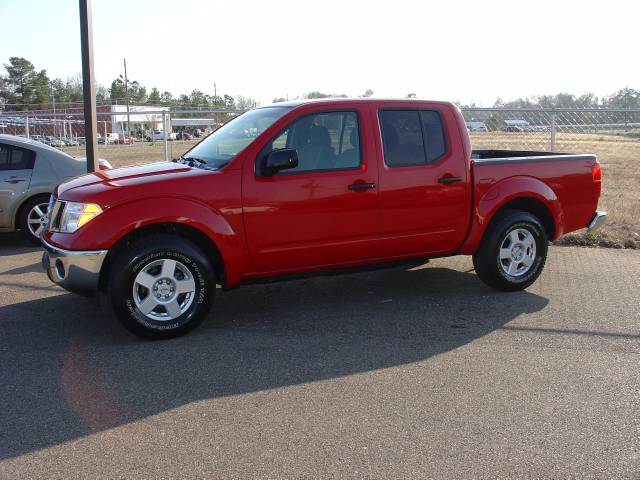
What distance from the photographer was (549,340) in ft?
17.8

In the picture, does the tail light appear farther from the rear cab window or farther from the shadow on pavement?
the shadow on pavement

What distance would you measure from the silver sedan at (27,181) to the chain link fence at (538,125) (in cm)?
725

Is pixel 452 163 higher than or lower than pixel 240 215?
higher

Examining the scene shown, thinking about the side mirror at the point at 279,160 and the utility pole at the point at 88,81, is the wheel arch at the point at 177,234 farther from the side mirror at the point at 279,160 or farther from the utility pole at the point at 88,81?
the utility pole at the point at 88,81

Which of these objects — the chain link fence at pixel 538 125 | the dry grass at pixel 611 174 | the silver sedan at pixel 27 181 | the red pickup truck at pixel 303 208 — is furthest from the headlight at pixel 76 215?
the chain link fence at pixel 538 125

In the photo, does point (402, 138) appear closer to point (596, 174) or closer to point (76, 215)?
point (596, 174)

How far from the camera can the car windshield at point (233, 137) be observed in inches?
228

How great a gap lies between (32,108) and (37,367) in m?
85.1

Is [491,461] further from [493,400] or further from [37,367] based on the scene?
[37,367]

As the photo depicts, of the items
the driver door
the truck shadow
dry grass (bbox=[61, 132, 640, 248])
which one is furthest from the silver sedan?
the driver door

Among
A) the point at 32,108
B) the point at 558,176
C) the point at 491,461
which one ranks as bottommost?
the point at 491,461

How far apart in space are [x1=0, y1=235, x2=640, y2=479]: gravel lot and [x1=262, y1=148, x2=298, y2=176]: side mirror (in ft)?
4.45

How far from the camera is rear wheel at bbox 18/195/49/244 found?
907 centimetres

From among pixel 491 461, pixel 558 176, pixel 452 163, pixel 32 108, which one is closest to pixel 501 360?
pixel 491 461
